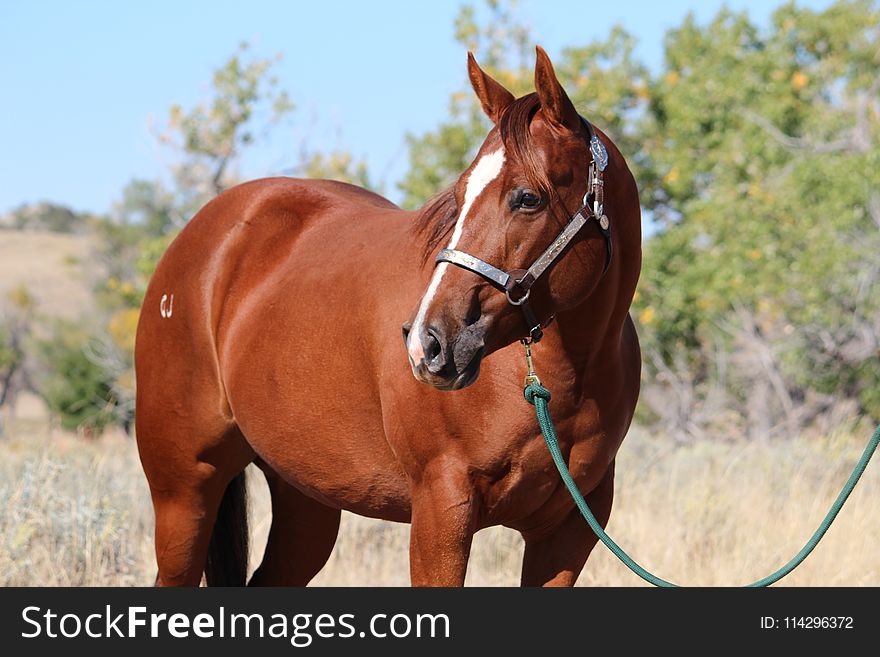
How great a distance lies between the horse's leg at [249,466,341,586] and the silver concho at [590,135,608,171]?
214 cm

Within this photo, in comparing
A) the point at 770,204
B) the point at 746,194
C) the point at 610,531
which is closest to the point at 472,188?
the point at 610,531

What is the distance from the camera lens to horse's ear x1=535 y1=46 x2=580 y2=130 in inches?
109

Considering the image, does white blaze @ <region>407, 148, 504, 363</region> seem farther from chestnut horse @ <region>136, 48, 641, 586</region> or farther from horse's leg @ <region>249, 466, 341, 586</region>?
horse's leg @ <region>249, 466, 341, 586</region>

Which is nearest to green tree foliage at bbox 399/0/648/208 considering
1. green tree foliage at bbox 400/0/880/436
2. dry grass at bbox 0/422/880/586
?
green tree foliage at bbox 400/0/880/436

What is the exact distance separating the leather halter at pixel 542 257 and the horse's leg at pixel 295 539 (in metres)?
1.85

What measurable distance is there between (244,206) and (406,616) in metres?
1.99

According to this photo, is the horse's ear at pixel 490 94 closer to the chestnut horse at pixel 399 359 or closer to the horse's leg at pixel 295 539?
the chestnut horse at pixel 399 359

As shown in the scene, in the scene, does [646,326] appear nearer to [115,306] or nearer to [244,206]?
[244,206]

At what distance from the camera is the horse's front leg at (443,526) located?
3.00 meters

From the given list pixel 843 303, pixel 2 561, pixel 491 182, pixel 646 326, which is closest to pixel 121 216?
pixel 646 326

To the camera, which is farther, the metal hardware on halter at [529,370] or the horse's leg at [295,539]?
the horse's leg at [295,539]

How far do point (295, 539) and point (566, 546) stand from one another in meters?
1.47

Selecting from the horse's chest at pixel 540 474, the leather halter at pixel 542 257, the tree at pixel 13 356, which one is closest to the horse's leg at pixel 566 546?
the horse's chest at pixel 540 474

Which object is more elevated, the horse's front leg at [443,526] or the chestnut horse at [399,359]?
the chestnut horse at [399,359]
